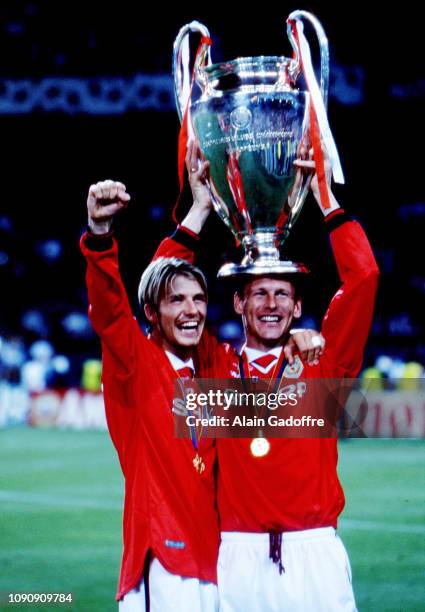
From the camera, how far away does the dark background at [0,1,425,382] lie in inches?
293

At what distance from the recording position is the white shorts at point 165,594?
7.71 ft

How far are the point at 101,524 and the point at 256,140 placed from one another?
4.18m

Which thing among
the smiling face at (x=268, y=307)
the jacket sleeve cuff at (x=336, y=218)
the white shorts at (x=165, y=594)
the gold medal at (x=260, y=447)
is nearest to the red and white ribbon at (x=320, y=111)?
the jacket sleeve cuff at (x=336, y=218)

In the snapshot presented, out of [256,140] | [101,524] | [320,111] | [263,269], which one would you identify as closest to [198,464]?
[263,269]

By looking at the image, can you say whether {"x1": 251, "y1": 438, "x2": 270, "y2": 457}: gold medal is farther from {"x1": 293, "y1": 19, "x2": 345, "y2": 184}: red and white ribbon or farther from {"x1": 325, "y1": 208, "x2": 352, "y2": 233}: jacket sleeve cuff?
{"x1": 293, "y1": 19, "x2": 345, "y2": 184}: red and white ribbon

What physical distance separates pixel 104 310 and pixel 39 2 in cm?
578

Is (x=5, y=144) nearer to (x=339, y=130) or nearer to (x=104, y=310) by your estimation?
(x=339, y=130)

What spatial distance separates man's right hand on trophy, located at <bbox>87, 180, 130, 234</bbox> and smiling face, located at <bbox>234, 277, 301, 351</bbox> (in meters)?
0.47

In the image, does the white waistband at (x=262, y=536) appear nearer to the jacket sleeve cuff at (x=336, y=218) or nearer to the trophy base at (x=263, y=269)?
the trophy base at (x=263, y=269)

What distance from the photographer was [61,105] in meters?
8.21

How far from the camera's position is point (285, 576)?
2.50 m

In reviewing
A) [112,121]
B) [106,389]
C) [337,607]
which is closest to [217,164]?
[106,389]

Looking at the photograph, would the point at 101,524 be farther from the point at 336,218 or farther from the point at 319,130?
the point at 319,130

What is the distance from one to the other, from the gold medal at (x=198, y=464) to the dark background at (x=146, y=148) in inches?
33.2
